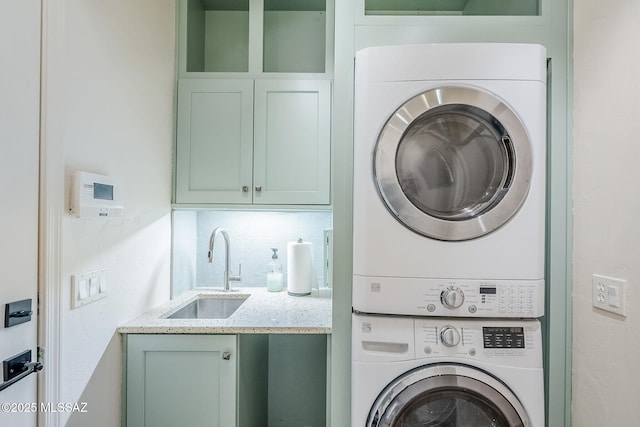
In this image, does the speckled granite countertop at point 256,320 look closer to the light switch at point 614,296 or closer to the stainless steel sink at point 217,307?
the stainless steel sink at point 217,307

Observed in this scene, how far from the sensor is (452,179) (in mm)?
1279

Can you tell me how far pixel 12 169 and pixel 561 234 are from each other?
1.95m

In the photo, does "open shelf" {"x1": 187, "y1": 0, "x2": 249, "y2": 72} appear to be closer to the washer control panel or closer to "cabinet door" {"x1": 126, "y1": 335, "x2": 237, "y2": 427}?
"cabinet door" {"x1": 126, "y1": 335, "x2": 237, "y2": 427}

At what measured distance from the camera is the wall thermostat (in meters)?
1.14

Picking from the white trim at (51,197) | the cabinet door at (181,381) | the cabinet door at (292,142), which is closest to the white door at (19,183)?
the white trim at (51,197)

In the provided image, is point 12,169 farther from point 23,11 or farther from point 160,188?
point 160,188

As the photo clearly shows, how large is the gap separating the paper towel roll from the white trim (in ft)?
3.94

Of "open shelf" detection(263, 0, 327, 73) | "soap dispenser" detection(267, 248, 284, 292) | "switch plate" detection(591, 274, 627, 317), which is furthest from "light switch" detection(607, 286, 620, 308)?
"open shelf" detection(263, 0, 327, 73)

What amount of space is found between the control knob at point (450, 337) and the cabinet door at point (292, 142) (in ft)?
3.13

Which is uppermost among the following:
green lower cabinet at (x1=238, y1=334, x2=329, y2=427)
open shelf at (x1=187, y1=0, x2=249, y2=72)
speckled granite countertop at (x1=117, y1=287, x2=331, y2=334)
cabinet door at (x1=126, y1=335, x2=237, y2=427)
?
open shelf at (x1=187, y1=0, x2=249, y2=72)

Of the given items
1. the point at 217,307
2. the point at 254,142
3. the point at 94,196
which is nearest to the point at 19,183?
the point at 94,196

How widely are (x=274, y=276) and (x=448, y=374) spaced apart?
48.6 inches

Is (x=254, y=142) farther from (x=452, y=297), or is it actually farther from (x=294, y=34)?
(x=452, y=297)

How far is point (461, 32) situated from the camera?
4.65 ft
